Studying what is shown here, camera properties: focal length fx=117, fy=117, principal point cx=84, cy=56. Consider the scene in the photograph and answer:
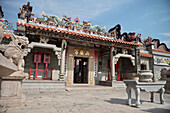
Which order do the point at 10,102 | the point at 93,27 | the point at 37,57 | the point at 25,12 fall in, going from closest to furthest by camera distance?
the point at 10,102 → the point at 25,12 → the point at 37,57 → the point at 93,27

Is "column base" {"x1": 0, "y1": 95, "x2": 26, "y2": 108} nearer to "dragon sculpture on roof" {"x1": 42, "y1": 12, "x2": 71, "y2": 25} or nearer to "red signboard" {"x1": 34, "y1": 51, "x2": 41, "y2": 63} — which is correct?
"red signboard" {"x1": 34, "y1": 51, "x2": 41, "y2": 63}

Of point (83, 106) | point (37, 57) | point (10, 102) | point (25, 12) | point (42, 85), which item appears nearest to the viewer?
point (10, 102)

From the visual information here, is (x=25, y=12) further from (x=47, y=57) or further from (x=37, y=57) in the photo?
(x=47, y=57)

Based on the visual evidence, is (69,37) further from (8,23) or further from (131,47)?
(131,47)

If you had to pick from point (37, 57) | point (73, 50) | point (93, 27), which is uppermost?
point (93, 27)

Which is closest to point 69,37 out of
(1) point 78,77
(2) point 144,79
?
(2) point 144,79

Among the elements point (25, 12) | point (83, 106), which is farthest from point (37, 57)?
point (83, 106)

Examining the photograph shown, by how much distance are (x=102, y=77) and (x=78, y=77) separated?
4744 mm

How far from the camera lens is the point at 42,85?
20.5 ft

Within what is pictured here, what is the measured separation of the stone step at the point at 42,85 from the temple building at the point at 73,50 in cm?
45

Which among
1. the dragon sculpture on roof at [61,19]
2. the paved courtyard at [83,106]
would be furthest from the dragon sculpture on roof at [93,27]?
the paved courtyard at [83,106]

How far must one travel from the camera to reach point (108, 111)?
2760mm

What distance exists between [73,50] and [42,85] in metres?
3.74

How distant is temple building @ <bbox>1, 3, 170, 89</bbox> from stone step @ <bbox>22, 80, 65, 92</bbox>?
0.45 m
